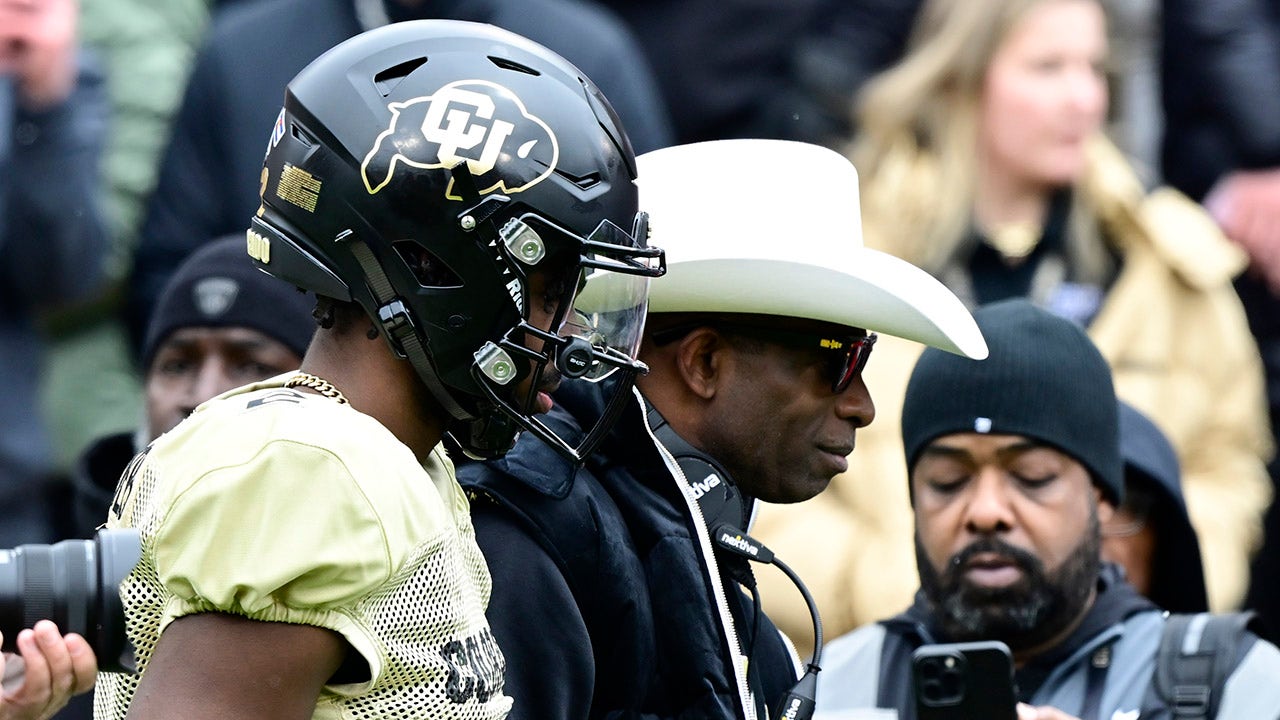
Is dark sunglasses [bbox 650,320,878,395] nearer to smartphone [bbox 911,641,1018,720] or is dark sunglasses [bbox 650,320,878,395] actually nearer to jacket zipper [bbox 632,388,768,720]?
jacket zipper [bbox 632,388,768,720]

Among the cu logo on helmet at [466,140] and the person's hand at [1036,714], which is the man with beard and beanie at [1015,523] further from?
the cu logo on helmet at [466,140]

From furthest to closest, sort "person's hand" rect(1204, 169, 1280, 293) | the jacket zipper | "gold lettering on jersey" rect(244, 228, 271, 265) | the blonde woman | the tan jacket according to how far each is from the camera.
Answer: "person's hand" rect(1204, 169, 1280, 293)
the blonde woman
the tan jacket
the jacket zipper
"gold lettering on jersey" rect(244, 228, 271, 265)

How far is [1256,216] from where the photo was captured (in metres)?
6.42

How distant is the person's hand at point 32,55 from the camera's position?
5316mm

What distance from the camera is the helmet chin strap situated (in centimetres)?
276

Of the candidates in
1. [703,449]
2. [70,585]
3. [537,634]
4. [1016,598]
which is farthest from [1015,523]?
[70,585]

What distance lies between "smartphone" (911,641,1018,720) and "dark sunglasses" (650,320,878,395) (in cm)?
48

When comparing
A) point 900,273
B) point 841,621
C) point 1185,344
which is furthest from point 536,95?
point 1185,344

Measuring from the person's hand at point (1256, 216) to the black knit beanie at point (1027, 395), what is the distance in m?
1.70

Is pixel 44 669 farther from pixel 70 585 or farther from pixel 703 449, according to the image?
pixel 703 449

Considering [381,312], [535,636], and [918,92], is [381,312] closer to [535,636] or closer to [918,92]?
[535,636]

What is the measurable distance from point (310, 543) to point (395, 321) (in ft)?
1.39

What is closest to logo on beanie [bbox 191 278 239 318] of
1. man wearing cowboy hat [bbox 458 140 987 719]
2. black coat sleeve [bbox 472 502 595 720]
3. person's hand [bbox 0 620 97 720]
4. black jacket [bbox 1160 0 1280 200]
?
man wearing cowboy hat [bbox 458 140 987 719]

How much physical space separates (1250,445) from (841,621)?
1.34 metres
